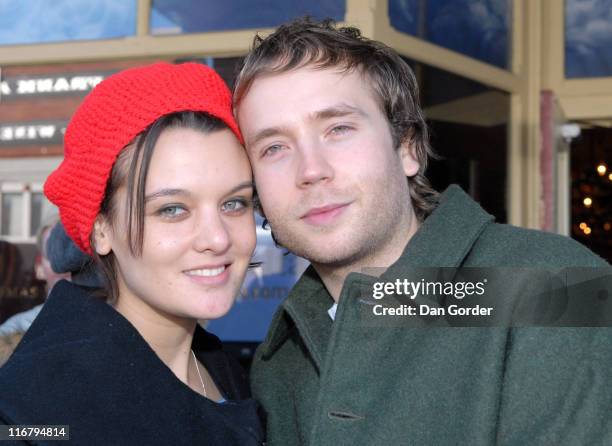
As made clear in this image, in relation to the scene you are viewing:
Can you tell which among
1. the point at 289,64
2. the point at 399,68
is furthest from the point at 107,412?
the point at 399,68

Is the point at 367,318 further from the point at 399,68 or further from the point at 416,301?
the point at 399,68

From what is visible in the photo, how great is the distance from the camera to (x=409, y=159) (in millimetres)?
2008

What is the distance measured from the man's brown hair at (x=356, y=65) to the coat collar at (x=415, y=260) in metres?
0.22

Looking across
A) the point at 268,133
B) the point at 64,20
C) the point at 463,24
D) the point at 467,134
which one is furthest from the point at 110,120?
the point at 467,134

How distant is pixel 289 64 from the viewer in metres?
1.86

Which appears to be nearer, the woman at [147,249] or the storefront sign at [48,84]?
the woman at [147,249]

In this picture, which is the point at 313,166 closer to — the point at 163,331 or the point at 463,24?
the point at 163,331

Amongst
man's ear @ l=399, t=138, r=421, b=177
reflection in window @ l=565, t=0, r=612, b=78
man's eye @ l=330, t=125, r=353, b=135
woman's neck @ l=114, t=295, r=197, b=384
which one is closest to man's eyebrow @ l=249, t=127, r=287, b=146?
man's eye @ l=330, t=125, r=353, b=135

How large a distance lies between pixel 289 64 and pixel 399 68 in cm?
33

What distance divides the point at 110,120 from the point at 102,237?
0.89ft

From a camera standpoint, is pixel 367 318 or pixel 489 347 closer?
pixel 489 347

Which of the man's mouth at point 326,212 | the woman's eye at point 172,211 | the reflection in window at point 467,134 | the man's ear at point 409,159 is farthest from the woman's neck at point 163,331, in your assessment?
the reflection in window at point 467,134

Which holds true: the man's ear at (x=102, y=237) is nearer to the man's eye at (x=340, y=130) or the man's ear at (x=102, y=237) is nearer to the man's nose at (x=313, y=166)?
the man's nose at (x=313, y=166)

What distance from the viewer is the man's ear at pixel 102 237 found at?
1767mm
